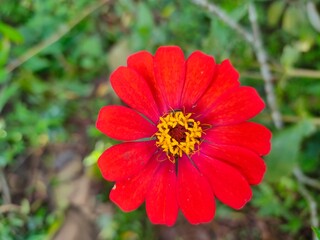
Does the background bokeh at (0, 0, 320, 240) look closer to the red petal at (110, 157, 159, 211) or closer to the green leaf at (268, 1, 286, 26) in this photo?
the green leaf at (268, 1, 286, 26)

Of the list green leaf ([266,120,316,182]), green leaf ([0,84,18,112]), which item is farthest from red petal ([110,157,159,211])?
green leaf ([0,84,18,112])

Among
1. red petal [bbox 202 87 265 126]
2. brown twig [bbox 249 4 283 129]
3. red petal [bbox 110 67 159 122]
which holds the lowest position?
brown twig [bbox 249 4 283 129]

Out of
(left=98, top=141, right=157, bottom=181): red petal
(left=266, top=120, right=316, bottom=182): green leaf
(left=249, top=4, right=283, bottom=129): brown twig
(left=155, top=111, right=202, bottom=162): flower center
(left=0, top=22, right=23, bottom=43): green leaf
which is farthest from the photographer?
(left=0, top=22, right=23, bottom=43): green leaf

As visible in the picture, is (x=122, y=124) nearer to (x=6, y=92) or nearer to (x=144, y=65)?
(x=144, y=65)

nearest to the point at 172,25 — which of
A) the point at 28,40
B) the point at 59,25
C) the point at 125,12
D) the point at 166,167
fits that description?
the point at 125,12

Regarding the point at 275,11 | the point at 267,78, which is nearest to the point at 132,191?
the point at 267,78

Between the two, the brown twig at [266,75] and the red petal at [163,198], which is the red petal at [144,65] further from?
the brown twig at [266,75]

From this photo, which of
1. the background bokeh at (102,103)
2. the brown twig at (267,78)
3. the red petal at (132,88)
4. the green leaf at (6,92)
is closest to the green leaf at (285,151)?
the background bokeh at (102,103)

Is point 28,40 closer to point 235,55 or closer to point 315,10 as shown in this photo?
point 235,55
